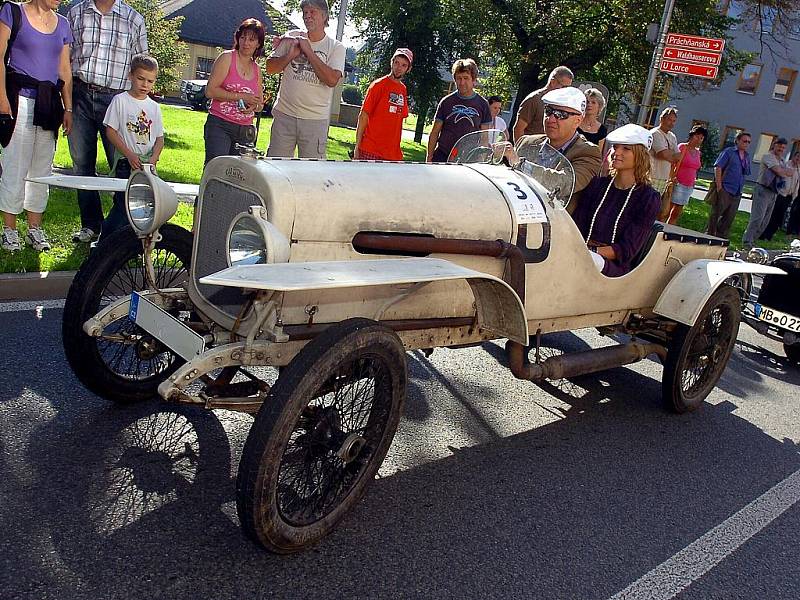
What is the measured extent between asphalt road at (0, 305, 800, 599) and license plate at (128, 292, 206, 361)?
61cm

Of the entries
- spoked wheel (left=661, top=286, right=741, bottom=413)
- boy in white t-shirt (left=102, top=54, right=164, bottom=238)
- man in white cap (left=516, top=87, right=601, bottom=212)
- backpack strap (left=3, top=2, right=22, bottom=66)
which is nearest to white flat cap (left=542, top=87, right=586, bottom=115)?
man in white cap (left=516, top=87, right=601, bottom=212)

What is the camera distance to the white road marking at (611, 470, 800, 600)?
2.94m

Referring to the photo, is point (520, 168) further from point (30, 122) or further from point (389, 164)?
point (30, 122)

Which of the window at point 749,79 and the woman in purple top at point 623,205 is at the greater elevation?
the window at point 749,79

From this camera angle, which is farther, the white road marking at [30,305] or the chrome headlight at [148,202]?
the white road marking at [30,305]

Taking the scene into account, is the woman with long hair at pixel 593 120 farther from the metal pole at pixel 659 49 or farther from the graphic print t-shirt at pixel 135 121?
the metal pole at pixel 659 49

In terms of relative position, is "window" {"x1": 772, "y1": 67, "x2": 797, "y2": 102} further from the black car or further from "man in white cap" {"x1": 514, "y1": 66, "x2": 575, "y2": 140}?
"man in white cap" {"x1": 514, "y1": 66, "x2": 575, "y2": 140}

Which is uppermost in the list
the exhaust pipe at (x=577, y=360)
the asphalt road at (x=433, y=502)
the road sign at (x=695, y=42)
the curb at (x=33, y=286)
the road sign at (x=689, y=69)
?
the road sign at (x=695, y=42)

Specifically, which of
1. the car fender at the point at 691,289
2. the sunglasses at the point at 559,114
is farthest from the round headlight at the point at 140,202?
the car fender at the point at 691,289

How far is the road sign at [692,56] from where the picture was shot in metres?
9.90

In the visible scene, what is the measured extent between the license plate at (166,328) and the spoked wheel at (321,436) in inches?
18.7

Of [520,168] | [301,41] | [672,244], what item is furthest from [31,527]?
[301,41]

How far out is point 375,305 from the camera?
3.30 meters

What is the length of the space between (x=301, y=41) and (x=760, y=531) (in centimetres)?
466
